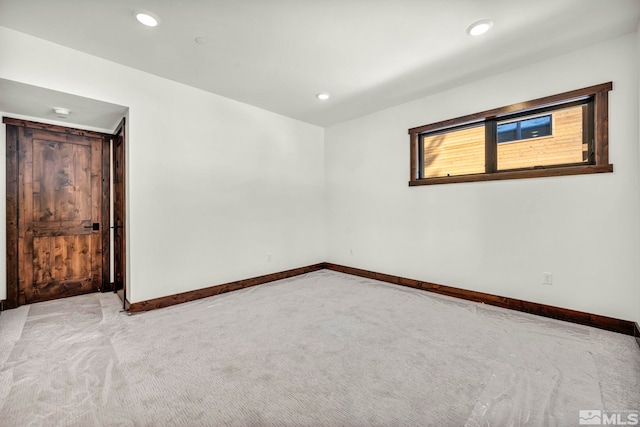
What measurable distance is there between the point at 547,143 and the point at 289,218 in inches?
138

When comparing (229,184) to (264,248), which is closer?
(229,184)

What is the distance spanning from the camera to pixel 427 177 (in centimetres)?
399

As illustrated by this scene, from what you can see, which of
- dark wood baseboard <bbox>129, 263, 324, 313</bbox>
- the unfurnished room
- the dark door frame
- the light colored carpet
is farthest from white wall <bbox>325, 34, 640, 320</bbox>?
the dark door frame

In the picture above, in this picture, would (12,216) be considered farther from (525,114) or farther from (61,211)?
(525,114)

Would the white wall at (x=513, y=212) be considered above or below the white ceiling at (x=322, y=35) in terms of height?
below

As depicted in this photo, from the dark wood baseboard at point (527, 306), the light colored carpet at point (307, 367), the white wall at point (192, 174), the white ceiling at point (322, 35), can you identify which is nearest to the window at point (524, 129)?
the white ceiling at point (322, 35)

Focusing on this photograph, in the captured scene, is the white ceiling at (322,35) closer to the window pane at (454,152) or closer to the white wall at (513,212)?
the white wall at (513,212)

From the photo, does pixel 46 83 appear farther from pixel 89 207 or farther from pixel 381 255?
pixel 381 255

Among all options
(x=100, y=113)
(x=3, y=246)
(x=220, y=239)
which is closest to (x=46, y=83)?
(x=100, y=113)

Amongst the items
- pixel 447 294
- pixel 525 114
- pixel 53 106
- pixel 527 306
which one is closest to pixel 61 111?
pixel 53 106

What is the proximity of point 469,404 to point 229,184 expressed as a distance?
349 centimetres

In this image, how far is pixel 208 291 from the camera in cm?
367

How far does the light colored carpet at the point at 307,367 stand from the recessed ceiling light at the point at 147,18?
2.65 meters

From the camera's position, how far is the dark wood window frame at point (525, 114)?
2.63 metres
